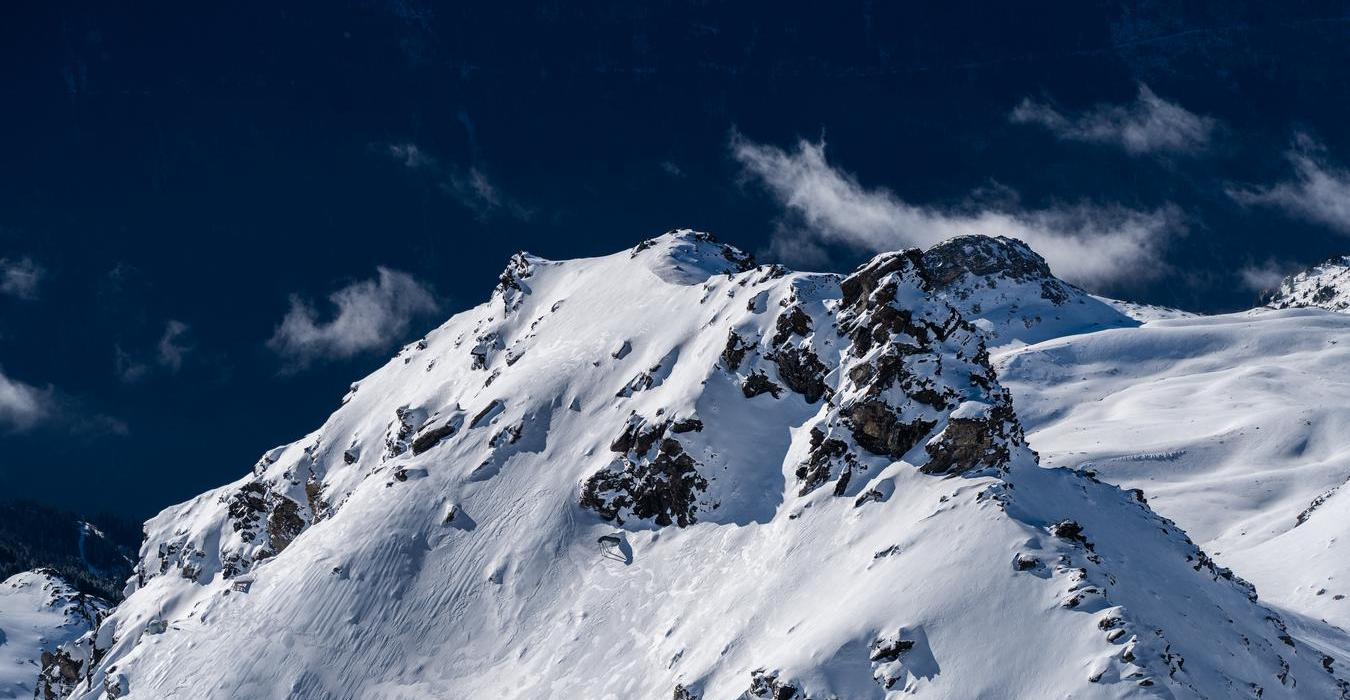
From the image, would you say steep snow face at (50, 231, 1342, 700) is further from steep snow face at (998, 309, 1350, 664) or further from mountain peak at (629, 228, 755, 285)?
steep snow face at (998, 309, 1350, 664)

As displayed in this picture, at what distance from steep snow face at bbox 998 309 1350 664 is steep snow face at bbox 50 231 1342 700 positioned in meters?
25.7

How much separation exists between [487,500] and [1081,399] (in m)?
117

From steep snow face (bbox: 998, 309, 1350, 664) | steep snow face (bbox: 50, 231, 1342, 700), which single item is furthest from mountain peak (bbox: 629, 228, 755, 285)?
steep snow face (bbox: 998, 309, 1350, 664)

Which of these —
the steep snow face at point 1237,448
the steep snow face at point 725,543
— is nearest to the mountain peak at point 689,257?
the steep snow face at point 725,543

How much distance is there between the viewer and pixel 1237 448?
14675cm

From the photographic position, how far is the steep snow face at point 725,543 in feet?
193

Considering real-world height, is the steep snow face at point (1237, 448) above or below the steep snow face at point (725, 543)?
below

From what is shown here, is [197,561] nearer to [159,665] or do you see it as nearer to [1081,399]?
[159,665]

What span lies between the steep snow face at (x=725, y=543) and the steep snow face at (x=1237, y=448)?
1013 inches

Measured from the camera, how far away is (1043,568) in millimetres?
59250

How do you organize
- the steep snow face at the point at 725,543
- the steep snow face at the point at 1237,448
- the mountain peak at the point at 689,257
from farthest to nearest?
1. the mountain peak at the point at 689,257
2. the steep snow face at the point at 1237,448
3. the steep snow face at the point at 725,543

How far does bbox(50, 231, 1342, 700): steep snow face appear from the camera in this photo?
5897 cm

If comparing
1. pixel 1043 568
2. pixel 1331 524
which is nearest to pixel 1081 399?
pixel 1331 524

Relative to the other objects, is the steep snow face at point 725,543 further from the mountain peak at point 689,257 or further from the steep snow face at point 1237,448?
the steep snow face at point 1237,448
